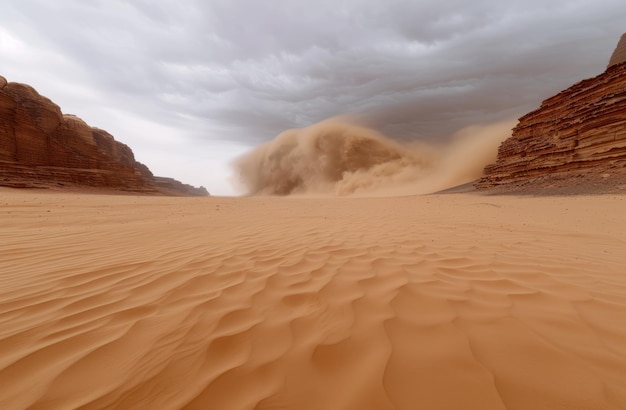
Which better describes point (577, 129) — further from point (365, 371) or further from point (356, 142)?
point (356, 142)

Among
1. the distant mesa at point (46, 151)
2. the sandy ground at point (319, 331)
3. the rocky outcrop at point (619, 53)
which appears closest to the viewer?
the sandy ground at point (319, 331)

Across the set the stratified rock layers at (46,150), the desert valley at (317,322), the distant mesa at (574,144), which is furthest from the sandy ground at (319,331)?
the stratified rock layers at (46,150)

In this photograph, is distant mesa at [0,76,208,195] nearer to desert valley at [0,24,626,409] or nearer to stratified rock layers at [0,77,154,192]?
stratified rock layers at [0,77,154,192]

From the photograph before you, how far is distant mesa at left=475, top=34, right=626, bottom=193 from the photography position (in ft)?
48.8

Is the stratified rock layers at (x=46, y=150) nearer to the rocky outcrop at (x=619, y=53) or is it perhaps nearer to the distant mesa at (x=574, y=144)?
the distant mesa at (x=574, y=144)

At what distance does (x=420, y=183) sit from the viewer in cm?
3747

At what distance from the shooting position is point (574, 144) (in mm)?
17219

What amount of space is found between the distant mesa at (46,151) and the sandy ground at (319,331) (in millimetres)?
32844

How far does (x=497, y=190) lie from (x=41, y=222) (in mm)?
24593

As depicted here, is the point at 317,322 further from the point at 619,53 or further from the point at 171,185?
the point at 171,185

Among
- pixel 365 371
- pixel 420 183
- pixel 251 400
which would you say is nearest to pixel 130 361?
pixel 251 400

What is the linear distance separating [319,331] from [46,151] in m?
45.9

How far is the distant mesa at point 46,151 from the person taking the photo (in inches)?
1115

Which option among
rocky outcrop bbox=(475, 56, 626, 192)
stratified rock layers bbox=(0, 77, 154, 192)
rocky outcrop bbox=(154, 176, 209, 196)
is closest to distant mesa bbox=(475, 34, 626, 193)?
Answer: rocky outcrop bbox=(475, 56, 626, 192)
